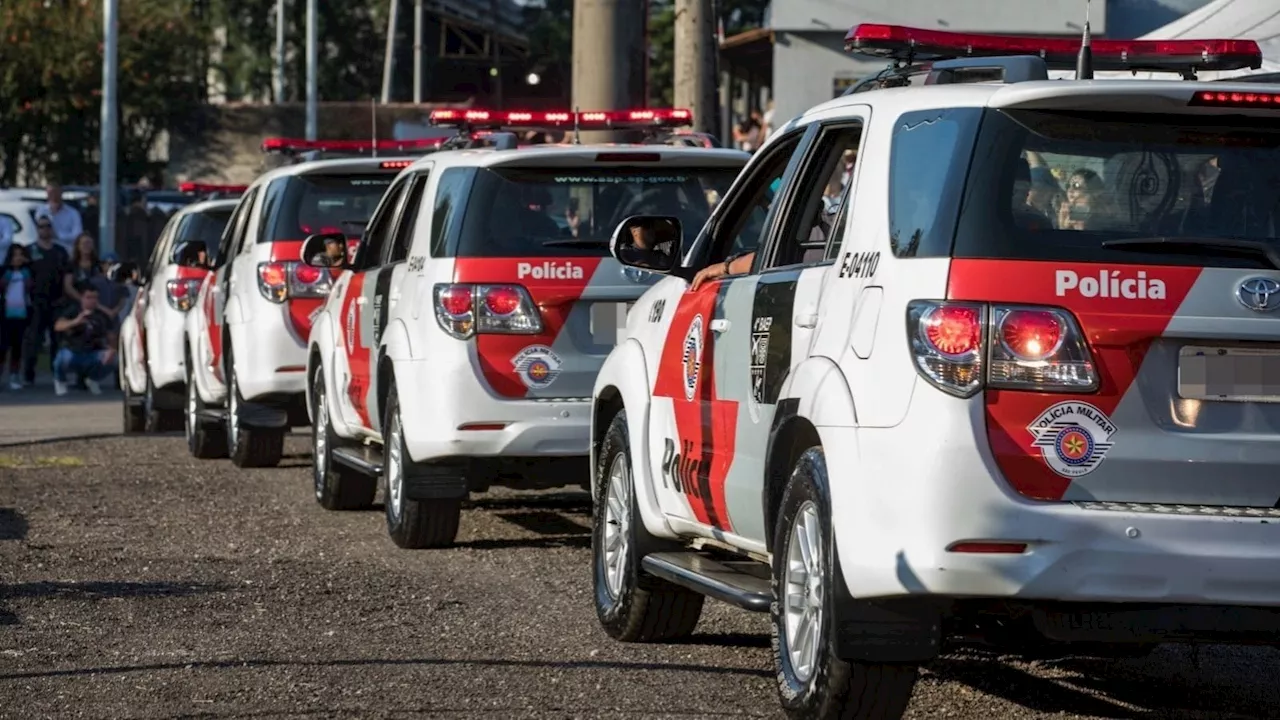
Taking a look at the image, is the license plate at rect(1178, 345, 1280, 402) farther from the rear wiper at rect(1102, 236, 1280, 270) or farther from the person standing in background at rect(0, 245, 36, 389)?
the person standing in background at rect(0, 245, 36, 389)

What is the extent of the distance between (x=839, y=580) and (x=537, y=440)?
14.4 feet

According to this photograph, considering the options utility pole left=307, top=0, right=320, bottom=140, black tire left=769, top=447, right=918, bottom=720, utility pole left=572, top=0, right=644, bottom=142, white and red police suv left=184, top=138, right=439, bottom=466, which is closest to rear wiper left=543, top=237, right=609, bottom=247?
white and red police suv left=184, top=138, right=439, bottom=466

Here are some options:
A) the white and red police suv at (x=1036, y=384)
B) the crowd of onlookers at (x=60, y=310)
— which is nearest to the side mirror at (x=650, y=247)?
the white and red police suv at (x=1036, y=384)

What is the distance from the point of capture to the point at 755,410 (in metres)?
7.12

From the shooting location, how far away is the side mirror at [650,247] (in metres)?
8.08

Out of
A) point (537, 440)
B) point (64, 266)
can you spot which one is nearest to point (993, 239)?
point (537, 440)

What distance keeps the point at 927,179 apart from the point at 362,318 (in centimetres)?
638

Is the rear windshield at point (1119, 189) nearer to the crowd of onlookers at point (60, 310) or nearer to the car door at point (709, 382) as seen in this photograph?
the car door at point (709, 382)

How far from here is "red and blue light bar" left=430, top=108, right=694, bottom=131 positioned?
12523 millimetres

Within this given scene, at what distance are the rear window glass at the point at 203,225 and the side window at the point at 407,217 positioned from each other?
25.0 feet

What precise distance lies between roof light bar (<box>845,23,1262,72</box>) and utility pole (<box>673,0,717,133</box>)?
38.0 feet

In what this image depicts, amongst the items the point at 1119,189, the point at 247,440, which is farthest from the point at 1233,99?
the point at 247,440

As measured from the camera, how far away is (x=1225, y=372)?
5926 millimetres

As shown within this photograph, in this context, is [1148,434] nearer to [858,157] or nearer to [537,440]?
[858,157]
